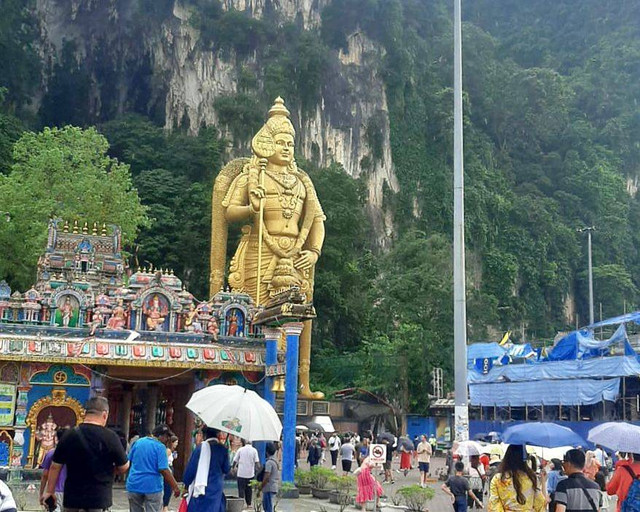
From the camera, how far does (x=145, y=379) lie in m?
17.2

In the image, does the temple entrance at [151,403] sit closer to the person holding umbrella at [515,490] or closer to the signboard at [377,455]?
the signboard at [377,455]

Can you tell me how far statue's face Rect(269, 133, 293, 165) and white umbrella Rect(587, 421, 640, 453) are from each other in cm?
1756

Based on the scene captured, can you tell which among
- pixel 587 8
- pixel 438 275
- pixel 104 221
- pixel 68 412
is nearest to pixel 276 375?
pixel 68 412

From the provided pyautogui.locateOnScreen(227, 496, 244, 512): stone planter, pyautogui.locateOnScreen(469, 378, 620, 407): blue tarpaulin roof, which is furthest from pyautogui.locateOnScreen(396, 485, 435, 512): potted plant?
pyautogui.locateOnScreen(469, 378, 620, 407): blue tarpaulin roof

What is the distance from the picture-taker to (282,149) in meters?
24.2

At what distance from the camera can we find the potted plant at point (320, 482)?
15938 millimetres

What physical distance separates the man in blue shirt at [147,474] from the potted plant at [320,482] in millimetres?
8966

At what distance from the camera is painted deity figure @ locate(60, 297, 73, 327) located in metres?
16.3

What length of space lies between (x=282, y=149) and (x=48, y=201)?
7969mm

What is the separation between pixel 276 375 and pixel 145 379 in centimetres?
272

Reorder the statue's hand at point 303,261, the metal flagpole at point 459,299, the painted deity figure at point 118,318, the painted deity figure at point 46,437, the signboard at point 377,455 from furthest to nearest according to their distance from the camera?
the statue's hand at point 303,261, the painted deity figure at point 118,318, the painted deity figure at point 46,437, the metal flagpole at point 459,299, the signboard at point 377,455

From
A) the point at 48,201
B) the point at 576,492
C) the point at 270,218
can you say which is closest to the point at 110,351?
the point at 270,218

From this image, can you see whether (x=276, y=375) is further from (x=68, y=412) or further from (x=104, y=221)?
(x=104, y=221)

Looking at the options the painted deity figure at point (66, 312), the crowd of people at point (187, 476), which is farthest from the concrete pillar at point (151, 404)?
the crowd of people at point (187, 476)
